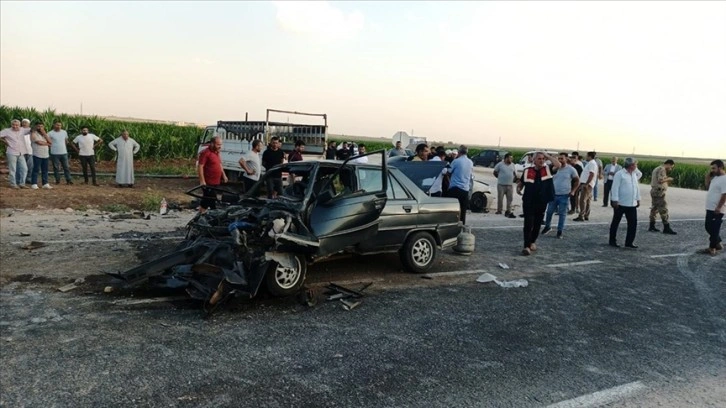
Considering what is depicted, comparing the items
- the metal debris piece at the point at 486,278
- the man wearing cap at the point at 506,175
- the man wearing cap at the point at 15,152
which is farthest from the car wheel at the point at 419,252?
the man wearing cap at the point at 15,152

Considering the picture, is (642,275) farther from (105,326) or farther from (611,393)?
(105,326)

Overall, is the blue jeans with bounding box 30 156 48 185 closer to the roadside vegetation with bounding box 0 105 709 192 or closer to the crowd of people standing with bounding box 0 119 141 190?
the crowd of people standing with bounding box 0 119 141 190

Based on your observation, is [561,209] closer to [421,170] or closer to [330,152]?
[421,170]

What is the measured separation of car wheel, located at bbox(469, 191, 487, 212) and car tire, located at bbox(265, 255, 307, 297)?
31.4 ft

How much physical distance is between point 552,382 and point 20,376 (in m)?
3.90

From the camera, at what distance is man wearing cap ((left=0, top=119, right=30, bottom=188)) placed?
481 inches

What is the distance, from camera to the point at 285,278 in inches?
219

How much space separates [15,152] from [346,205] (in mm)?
10527

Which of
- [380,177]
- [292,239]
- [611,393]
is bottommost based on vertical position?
[611,393]

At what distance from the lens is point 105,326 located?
4.55m

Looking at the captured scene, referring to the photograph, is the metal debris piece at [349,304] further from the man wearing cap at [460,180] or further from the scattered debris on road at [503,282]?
the man wearing cap at [460,180]

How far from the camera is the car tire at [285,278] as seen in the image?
5441mm

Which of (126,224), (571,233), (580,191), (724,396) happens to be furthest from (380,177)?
(580,191)

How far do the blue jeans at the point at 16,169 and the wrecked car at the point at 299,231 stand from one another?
8.65 meters
